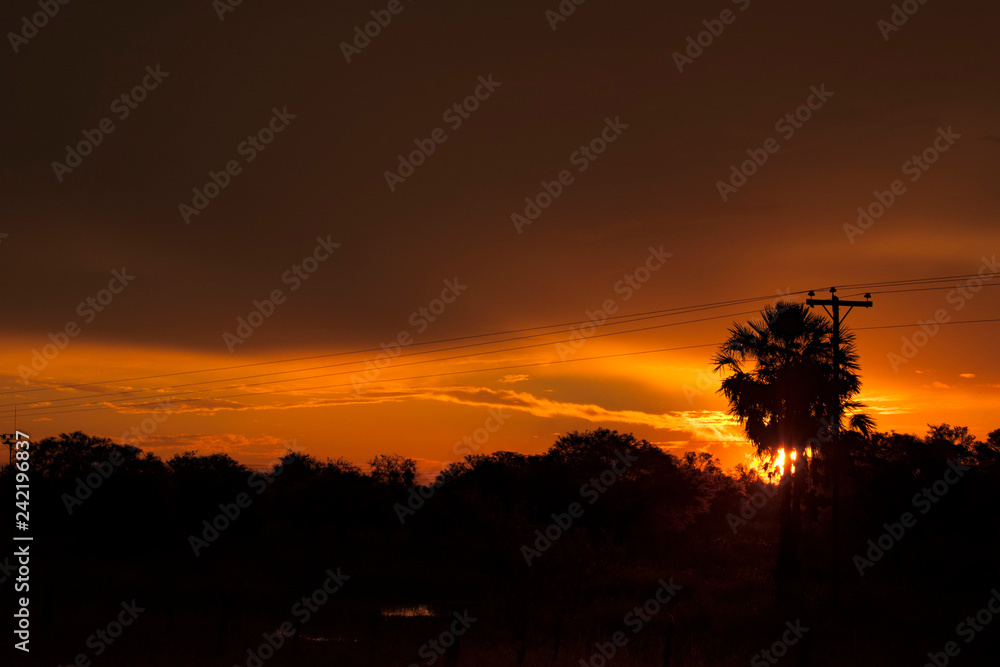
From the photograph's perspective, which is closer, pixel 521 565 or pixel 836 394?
pixel 521 565

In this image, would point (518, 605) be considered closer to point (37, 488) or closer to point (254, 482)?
point (254, 482)

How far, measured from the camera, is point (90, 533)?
5838 centimetres

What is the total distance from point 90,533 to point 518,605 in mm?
48428

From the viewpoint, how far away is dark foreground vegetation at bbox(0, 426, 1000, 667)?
21781 mm

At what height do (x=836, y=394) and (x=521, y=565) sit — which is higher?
(x=836, y=394)

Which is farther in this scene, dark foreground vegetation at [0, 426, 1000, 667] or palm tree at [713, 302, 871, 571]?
palm tree at [713, 302, 871, 571]

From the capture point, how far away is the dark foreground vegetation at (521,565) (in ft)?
71.5

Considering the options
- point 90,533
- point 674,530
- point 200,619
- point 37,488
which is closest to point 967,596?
point 674,530

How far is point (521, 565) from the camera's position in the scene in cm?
2152

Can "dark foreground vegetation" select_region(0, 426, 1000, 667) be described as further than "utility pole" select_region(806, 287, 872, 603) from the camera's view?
Result: No

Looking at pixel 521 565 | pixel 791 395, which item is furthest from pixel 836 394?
pixel 521 565

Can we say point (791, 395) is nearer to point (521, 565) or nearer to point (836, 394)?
point (836, 394)

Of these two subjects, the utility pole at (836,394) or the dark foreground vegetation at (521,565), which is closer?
the dark foreground vegetation at (521,565)

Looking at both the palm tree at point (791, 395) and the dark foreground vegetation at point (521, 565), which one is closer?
the dark foreground vegetation at point (521, 565)
